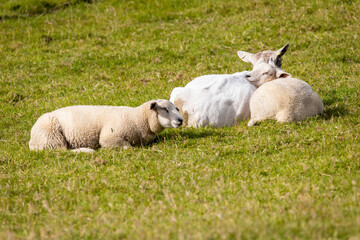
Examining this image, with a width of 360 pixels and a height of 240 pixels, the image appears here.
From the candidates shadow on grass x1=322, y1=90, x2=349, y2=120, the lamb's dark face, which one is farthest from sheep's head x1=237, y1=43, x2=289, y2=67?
the lamb's dark face

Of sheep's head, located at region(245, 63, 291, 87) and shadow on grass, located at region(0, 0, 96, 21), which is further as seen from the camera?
shadow on grass, located at region(0, 0, 96, 21)

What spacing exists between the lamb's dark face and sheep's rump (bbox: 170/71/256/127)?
2.91ft

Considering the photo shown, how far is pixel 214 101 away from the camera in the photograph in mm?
8781

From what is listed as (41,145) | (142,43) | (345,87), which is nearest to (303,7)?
(142,43)

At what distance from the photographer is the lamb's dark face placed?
308 inches

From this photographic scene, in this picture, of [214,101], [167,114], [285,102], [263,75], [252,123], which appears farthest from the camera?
[263,75]

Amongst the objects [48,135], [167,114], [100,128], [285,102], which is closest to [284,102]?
[285,102]

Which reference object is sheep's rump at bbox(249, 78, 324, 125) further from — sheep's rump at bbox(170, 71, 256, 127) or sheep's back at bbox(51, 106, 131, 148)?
sheep's back at bbox(51, 106, 131, 148)

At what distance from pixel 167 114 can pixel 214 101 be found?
1.20m

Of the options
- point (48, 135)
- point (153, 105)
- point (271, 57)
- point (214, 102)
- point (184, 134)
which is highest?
point (271, 57)

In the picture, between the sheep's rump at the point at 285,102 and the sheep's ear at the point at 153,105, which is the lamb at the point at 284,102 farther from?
the sheep's ear at the point at 153,105

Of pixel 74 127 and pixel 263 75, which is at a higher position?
pixel 263 75

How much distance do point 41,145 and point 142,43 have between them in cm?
797

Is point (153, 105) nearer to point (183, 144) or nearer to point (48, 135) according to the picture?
point (183, 144)
